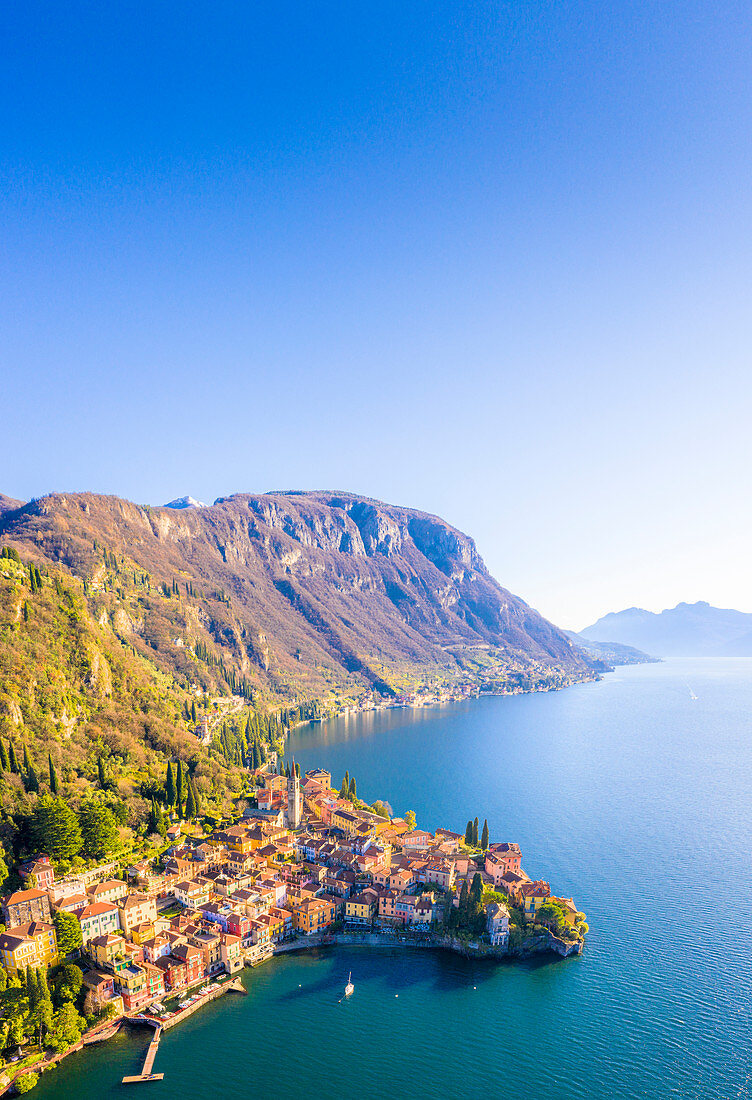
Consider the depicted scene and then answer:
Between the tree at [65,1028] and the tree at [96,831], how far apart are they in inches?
730

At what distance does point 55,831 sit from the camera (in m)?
56.8

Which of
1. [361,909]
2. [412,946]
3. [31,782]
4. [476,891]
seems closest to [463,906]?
[476,891]

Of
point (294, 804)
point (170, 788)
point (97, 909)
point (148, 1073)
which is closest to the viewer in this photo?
point (148, 1073)

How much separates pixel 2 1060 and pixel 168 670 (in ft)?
387

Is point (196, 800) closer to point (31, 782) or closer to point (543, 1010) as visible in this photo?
point (31, 782)

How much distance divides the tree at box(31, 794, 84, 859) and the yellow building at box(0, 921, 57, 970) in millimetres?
9800

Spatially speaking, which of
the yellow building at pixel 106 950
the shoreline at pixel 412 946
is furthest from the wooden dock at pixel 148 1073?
the yellow building at pixel 106 950

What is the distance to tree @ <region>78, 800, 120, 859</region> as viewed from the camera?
59891mm

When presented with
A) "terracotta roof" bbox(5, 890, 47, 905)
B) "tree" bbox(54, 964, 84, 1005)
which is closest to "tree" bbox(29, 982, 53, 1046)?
"tree" bbox(54, 964, 84, 1005)

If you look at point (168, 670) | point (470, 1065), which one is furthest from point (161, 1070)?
point (168, 670)

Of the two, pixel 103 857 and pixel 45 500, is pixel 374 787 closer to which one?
pixel 103 857

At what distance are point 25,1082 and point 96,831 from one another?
2376 cm

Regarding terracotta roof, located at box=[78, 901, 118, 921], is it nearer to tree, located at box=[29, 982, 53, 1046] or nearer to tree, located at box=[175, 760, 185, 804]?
tree, located at box=[29, 982, 53, 1046]

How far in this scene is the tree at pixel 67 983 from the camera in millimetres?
43438
